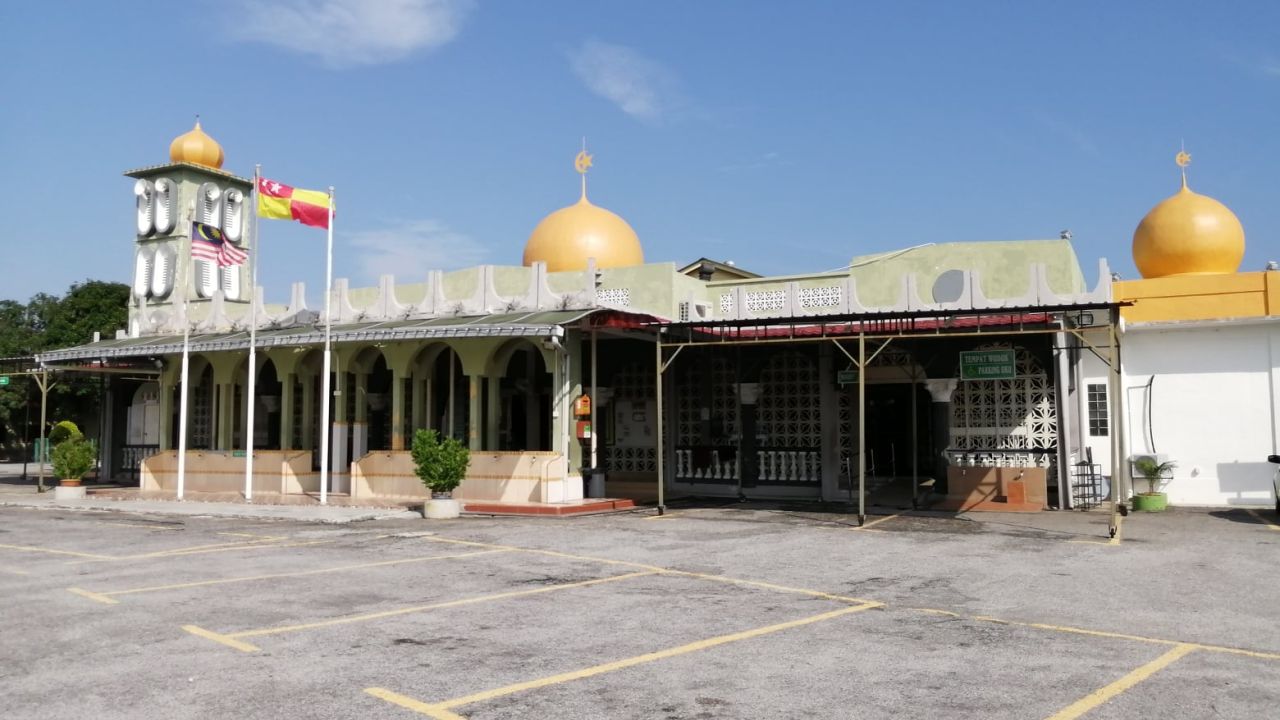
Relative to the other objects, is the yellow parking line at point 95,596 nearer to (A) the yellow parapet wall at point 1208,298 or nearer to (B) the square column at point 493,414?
(B) the square column at point 493,414

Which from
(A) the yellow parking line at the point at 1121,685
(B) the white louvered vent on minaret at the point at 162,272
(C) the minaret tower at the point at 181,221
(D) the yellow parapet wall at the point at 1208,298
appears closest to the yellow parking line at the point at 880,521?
(A) the yellow parking line at the point at 1121,685

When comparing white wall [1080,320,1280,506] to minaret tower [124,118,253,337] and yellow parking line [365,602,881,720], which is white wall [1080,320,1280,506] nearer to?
yellow parking line [365,602,881,720]

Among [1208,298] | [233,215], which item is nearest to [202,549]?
[1208,298]

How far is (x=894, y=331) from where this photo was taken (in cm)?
1673

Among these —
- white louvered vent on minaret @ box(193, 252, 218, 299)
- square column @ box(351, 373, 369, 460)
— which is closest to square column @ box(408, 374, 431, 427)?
square column @ box(351, 373, 369, 460)

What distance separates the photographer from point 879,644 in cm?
703

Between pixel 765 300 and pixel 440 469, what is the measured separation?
837 centimetres

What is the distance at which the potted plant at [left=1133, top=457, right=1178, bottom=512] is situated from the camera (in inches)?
714

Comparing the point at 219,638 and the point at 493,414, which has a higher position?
the point at 493,414

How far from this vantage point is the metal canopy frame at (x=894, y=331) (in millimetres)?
14883

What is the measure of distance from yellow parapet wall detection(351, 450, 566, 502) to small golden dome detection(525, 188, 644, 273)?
7.28 meters

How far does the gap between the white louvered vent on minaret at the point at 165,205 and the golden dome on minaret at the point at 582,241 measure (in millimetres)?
12531

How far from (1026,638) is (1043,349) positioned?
12779mm

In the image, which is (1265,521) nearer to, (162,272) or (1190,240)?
(1190,240)
